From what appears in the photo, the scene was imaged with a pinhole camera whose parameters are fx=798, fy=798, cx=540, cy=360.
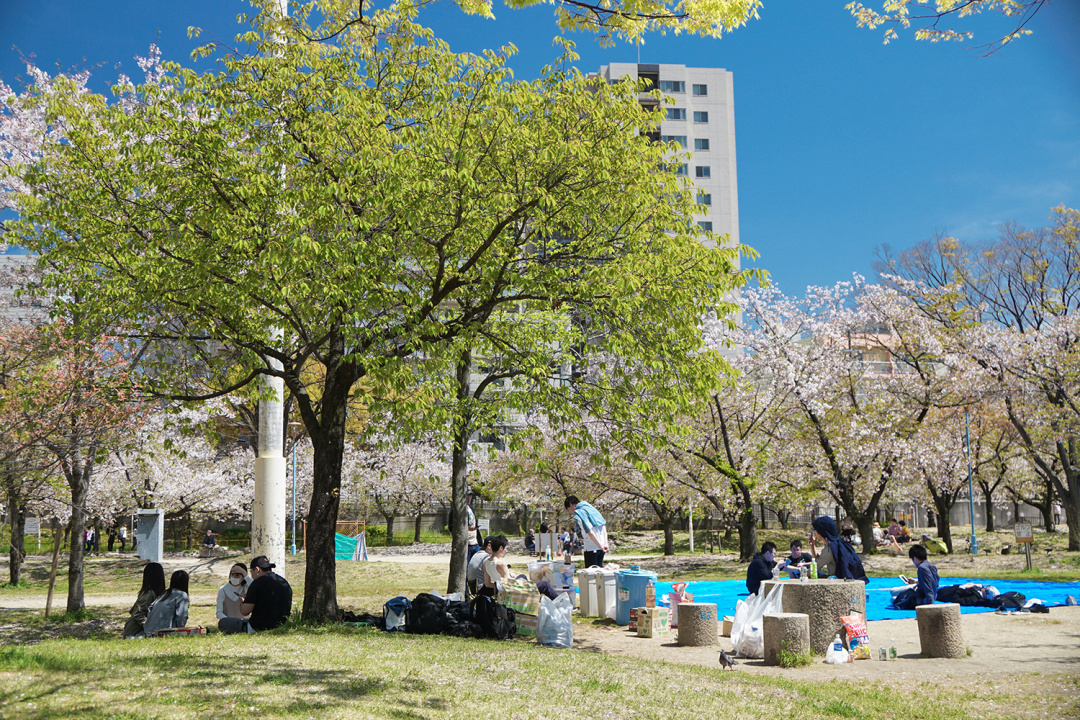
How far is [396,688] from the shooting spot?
21.3 ft

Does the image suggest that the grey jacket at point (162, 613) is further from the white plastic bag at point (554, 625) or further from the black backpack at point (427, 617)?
the white plastic bag at point (554, 625)

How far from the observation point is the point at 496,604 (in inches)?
437

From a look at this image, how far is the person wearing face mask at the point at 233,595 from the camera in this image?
1095 centimetres

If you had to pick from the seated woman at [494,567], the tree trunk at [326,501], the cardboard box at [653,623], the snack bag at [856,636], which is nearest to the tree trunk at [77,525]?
the tree trunk at [326,501]

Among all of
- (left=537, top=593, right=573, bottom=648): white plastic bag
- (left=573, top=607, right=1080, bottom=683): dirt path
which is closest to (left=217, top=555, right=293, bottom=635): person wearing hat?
(left=537, top=593, right=573, bottom=648): white plastic bag

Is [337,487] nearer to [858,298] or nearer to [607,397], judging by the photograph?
[607,397]

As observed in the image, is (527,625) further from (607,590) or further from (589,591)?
(589,591)

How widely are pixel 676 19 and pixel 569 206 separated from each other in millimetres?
4229

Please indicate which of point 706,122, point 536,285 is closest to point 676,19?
point 536,285

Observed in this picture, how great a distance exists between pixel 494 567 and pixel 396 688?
4.87m

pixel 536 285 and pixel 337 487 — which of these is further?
pixel 337 487

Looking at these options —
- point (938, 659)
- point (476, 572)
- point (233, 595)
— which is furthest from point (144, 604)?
point (938, 659)

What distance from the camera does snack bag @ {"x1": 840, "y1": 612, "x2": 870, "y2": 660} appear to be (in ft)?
30.9

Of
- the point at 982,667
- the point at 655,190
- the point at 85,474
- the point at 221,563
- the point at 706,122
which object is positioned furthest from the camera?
the point at 706,122
